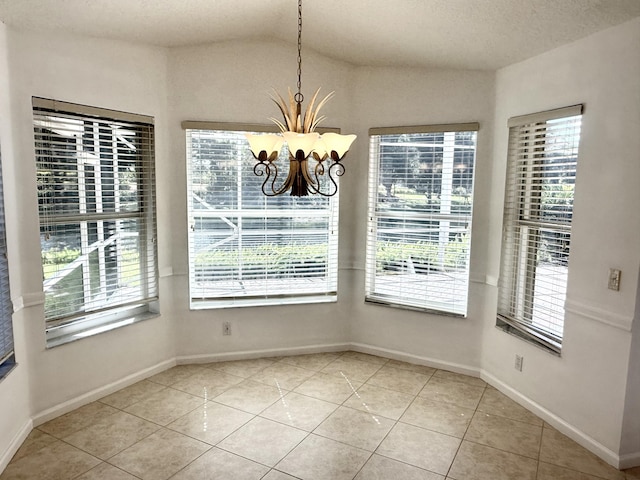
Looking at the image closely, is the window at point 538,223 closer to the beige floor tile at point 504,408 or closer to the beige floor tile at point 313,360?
the beige floor tile at point 504,408

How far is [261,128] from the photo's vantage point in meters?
3.81

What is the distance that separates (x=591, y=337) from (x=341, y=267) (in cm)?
208

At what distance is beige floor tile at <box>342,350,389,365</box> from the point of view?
13.4ft

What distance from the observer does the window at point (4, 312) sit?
99.7 inches

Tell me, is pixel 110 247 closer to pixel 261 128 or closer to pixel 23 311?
pixel 23 311

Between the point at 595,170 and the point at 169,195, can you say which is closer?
the point at 595,170

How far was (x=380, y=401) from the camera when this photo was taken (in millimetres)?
3324

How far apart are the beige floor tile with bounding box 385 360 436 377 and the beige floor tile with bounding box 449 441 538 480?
1092 mm

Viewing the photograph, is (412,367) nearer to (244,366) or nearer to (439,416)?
(439,416)

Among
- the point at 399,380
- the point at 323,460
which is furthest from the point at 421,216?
the point at 323,460

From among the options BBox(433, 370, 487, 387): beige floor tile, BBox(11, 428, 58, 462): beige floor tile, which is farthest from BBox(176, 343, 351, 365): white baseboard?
BBox(11, 428, 58, 462): beige floor tile

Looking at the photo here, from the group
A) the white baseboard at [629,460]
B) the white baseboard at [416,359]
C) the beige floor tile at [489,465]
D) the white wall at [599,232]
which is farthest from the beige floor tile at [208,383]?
the white baseboard at [629,460]

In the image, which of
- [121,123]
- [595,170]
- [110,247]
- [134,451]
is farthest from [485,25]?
[134,451]

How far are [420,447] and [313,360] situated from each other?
4.89ft
